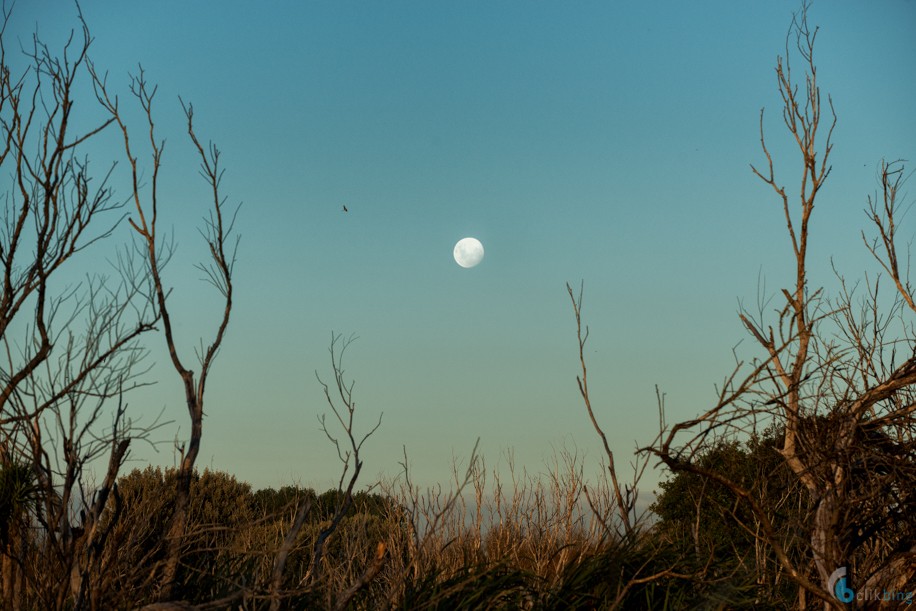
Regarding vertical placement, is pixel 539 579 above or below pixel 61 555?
below

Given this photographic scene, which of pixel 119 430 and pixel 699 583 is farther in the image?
pixel 699 583

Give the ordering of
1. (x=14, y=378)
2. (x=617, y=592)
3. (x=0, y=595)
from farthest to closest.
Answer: (x=0, y=595)
(x=14, y=378)
(x=617, y=592)

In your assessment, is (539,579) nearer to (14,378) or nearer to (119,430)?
(119,430)

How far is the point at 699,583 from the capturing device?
6.90 m

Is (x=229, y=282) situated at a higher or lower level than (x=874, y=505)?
higher

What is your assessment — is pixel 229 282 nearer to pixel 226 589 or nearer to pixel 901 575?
pixel 226 589

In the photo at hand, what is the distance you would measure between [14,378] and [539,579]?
451 cm

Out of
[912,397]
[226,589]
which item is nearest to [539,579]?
[226,589]

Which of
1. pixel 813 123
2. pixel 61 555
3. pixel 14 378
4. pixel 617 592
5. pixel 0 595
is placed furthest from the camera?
pixel 813 123

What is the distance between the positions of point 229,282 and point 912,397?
6189 mm

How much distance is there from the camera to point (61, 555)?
5.75 metres

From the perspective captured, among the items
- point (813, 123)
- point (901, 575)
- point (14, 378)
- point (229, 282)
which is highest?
point (813, 123)

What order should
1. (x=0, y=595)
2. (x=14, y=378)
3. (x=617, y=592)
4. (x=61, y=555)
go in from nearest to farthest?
(x=61, y=555), (x=617, y=592), (x=14, y=378), (x=0, y=595)

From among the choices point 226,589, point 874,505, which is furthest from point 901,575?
point 226,589
